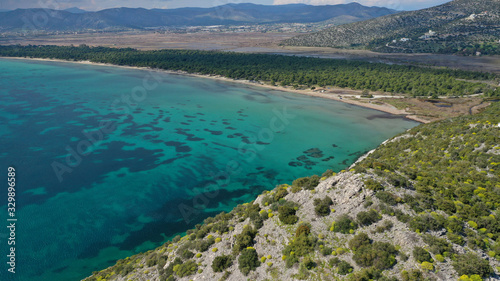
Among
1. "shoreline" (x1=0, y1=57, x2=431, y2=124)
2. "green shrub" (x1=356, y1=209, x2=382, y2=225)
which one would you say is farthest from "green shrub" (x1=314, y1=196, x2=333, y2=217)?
"shoreline" (x1=0, y1=57, x2=431, y2=124)

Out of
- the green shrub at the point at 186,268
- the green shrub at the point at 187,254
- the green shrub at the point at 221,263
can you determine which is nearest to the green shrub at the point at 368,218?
the green shrub at the point at 221,263

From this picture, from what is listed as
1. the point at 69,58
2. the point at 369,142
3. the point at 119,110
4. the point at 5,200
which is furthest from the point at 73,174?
the point at 69,58

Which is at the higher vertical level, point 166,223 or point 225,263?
point 225,263

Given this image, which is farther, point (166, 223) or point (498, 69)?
point (498, 69)

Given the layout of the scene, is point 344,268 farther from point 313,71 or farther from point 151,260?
point 313,71

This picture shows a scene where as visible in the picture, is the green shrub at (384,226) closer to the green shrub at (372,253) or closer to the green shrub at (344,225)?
the green shrub at (372,253)

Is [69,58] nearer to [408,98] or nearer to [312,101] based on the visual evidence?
[312,101]

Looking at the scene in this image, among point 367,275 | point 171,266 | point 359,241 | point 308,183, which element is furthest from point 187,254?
point 367,275
